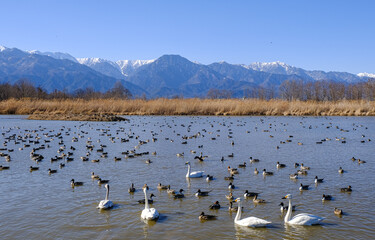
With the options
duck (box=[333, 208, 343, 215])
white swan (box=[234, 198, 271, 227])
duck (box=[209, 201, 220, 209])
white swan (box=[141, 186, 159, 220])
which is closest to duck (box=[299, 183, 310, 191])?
duck (box=[333, 208, 343, 215])

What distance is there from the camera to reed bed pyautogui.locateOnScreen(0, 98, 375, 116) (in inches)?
2370

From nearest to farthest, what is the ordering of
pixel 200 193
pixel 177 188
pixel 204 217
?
1. pixel 204 217
2. pixel 200 193
3. pixel 177 188

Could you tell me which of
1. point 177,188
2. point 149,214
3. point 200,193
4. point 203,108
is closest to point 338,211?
point 200,193

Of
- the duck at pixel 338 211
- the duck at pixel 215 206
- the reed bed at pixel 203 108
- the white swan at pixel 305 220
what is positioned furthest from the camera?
the reed bed at pixel 203 108

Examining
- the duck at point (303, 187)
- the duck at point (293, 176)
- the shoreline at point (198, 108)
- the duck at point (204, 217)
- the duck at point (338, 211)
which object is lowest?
the duck at point (204, 217)

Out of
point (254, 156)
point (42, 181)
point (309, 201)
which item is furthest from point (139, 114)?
point (309, 201)

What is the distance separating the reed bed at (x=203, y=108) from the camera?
2370 inches

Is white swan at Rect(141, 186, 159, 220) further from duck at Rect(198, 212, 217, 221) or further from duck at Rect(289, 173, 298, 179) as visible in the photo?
duck at Rect(289, 173, 298, 179)

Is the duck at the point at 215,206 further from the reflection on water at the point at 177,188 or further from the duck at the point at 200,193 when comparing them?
the duck at the point at 200,193

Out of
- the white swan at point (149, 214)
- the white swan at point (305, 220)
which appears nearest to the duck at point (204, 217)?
the white swan at point (149, 214)

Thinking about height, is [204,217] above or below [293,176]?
below

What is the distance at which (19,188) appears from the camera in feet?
47.4

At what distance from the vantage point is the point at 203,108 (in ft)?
202

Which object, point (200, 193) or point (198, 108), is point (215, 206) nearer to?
point (200, 193)
